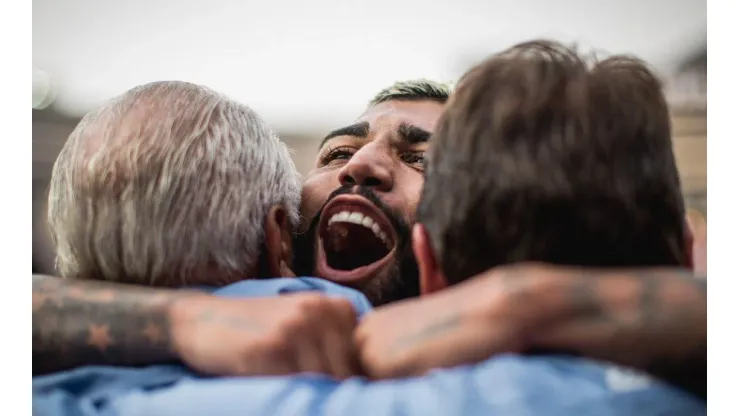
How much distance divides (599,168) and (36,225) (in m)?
0.88

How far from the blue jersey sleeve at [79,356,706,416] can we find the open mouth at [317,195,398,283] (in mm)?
300

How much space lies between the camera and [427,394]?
2.78ft

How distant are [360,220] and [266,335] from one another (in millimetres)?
356

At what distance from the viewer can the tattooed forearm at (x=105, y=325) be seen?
97 centimetres

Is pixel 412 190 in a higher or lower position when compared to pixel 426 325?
higher

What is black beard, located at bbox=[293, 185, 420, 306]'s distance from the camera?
1.12 meters

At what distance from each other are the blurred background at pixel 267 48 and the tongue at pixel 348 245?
0.16m

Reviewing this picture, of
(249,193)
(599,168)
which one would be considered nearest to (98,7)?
(249,193)

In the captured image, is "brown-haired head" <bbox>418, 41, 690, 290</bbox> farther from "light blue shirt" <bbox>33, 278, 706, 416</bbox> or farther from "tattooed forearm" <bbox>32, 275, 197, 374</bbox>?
"tattooed forearm" <bbox>32, 275, 197, 374</bbox>

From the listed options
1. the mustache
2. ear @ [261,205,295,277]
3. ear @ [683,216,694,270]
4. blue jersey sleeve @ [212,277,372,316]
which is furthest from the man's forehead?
ear @ [683,216,694,270]

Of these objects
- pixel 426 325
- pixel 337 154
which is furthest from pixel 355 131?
pixel 426 325

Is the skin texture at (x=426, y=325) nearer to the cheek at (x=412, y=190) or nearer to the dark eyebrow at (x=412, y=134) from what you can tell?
the cheek at (x=412, y=190)

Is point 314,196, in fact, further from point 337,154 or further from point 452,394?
point 452,394
